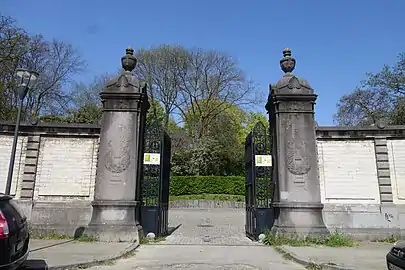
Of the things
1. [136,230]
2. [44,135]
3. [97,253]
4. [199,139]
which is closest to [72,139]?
[44,135]

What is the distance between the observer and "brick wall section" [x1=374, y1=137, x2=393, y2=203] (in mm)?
10977

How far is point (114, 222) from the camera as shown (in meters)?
10.3

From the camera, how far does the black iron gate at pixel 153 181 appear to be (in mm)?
11477

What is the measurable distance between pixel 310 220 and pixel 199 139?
27273 millimetres

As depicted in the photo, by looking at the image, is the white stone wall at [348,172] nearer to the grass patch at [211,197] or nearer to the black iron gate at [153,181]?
the black iron gate at [153,181]

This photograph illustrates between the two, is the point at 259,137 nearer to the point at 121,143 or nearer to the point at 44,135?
the point at 121,143

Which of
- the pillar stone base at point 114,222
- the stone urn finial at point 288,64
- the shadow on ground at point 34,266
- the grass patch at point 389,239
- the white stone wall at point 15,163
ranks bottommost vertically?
the shadow on ground at point 34,266

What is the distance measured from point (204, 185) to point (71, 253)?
83.0 ft

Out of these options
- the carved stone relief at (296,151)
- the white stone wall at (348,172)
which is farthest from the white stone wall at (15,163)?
the white stone wall at (348,172)

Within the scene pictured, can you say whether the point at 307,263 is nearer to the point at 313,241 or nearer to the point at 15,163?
the point at 313,241

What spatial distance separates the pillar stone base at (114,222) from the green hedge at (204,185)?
22.3 m

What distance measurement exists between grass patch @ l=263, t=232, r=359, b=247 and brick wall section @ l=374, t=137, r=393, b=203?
182 centimetres

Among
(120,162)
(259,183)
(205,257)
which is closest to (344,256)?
(205,257)

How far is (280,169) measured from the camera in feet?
35.9
